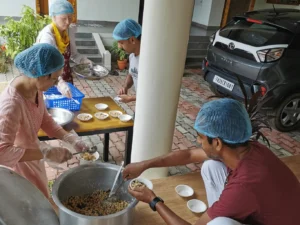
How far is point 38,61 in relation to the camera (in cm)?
164

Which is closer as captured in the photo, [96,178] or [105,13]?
[96,178]

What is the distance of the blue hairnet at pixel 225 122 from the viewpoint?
137cm

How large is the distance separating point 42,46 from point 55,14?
5.09 ft

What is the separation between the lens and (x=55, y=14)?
306cm

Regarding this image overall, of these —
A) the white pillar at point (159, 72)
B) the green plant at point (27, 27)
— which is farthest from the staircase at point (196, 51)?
the white pillar at point (159, 72)

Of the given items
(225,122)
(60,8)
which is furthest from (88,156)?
(60,8)

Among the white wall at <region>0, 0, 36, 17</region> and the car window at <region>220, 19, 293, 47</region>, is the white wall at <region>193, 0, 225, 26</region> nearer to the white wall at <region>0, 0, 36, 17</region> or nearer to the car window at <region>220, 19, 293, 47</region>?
the car window at <region>220, 19, 293, 47</region>

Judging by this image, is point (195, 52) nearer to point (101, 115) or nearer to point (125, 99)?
point (125, 99)

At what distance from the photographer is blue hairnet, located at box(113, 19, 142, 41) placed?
8.54 feet

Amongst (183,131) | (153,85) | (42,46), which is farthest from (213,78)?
(42,46)

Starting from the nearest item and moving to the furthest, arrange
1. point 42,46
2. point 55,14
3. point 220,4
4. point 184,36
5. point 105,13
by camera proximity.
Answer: point 42,46
point 184,36
point 55,14
point 105,13
point 220,4

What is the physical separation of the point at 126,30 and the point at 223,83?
8.05ft

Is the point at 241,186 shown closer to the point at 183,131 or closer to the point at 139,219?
the point at 139,219

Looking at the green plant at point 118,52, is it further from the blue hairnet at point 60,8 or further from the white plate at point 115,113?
the white plate at point 115,113
